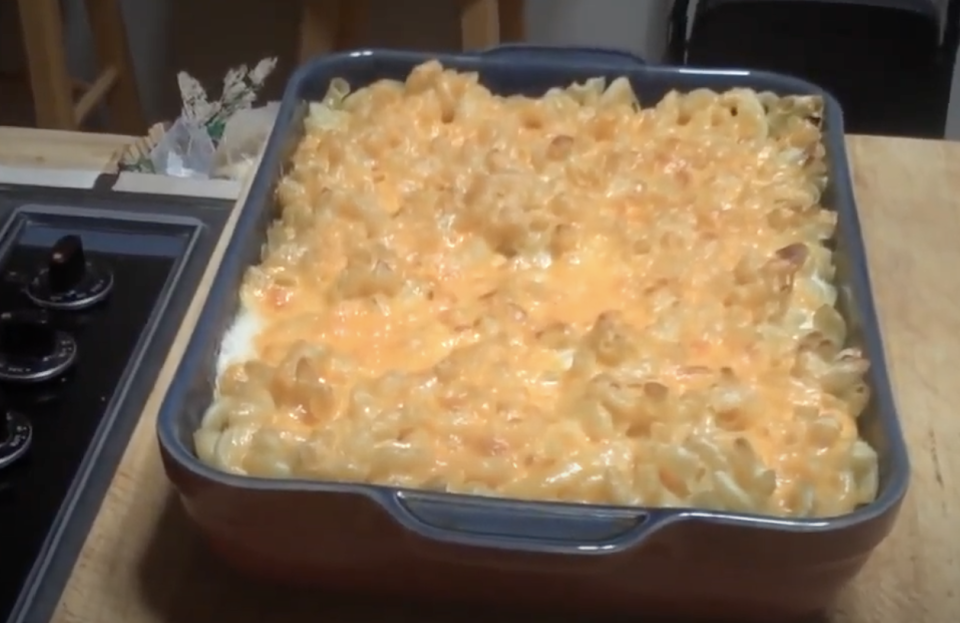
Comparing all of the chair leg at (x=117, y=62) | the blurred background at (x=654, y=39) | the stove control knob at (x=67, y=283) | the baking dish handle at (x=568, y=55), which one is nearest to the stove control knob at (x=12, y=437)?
the stove control knob at (x=67, y=283)

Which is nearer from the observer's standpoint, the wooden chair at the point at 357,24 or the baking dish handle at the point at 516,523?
the baking dish handle at the point at 516,523

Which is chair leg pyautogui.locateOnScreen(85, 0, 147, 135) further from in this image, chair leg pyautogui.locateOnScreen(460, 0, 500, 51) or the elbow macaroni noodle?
the elbow macaroni noodle

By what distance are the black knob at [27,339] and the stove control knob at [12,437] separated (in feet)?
0.17

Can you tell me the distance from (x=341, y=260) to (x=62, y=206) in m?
0.28

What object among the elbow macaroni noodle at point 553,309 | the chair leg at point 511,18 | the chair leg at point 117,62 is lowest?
the chair leg at point 117,62

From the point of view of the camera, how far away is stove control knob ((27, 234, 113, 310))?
0.79 meters

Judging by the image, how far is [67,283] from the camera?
0.79m

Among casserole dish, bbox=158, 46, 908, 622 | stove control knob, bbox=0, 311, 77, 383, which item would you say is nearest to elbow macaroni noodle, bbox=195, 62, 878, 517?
casserole dish, bbox=158, 46, 908, 622

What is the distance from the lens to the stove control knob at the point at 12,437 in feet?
2.20

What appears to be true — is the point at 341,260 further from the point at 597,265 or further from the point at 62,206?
the point at 62,206

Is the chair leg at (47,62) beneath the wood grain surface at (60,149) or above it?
beneath

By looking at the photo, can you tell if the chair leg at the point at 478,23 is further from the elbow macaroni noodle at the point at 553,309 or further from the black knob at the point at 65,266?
the black knob at the point at 65,266

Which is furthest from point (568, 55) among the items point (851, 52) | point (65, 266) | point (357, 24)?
point (357, 24)

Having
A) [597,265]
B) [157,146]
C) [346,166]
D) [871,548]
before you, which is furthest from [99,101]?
[871,548]
